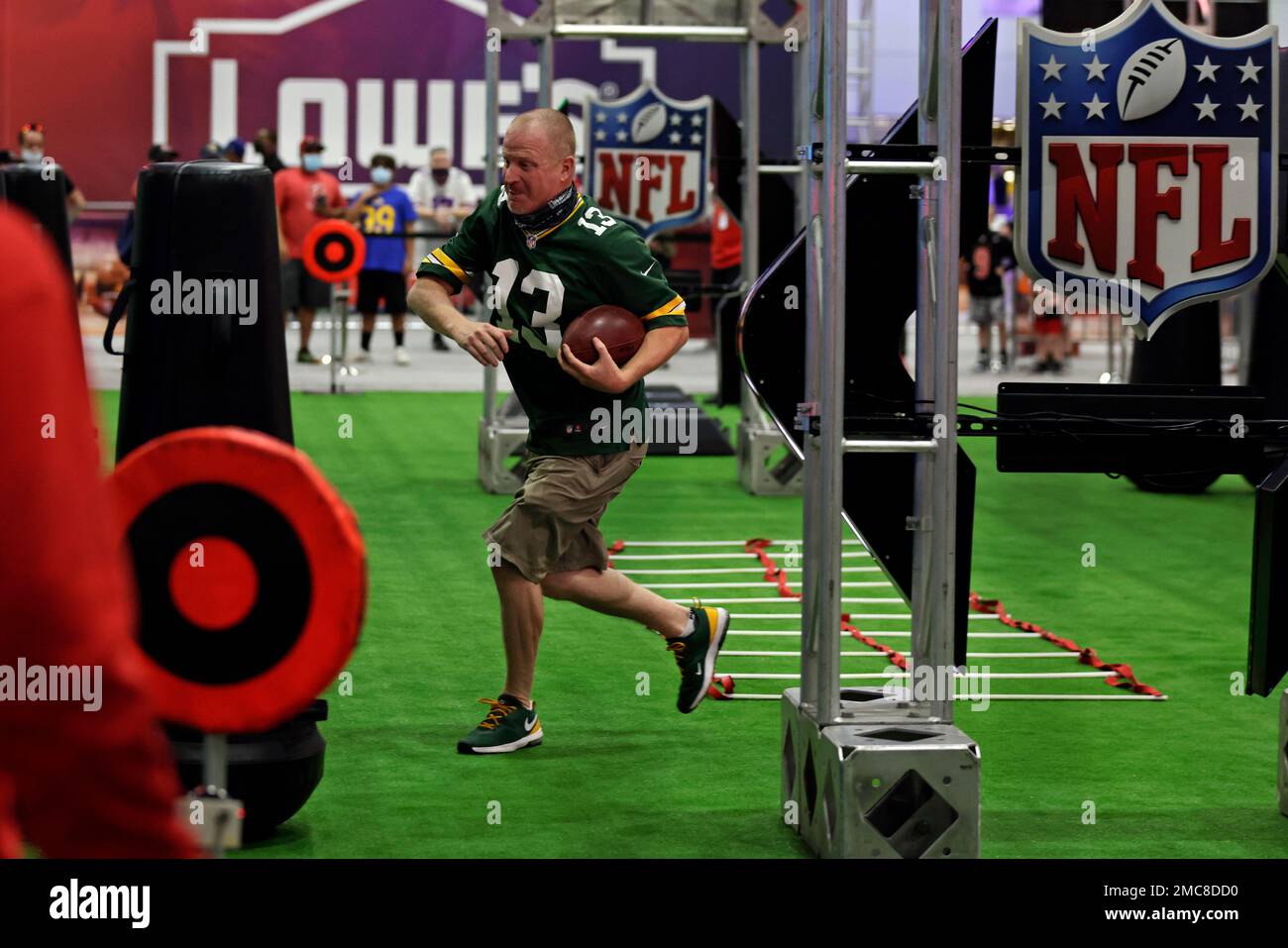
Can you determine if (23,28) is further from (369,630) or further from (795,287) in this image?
(795,287)

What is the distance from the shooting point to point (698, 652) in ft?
19.3

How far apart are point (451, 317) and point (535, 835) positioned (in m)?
1.49

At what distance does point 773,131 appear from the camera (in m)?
24.7

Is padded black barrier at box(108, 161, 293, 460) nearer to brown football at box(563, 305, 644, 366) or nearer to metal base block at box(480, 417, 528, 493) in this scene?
brown football at box(563, 305, 644, 366)

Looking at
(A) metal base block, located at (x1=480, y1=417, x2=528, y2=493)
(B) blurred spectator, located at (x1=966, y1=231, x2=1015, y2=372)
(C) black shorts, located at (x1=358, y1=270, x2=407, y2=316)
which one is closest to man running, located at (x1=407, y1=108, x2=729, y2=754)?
(A) metal base block, located at (x1=480, y1=417, x2=528, y2=493)

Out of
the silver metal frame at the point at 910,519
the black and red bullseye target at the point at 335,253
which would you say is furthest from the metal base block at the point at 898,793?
the black and red bullseye target at the point at 335,253

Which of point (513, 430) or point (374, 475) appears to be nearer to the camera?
point (513, 430)

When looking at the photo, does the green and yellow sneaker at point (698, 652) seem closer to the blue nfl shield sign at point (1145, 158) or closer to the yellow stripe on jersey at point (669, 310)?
the yellow stripe on jersey at point (669, 310)

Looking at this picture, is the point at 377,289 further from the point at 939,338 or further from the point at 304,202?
the point at 939,338

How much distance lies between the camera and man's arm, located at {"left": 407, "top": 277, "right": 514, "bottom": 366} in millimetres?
5258

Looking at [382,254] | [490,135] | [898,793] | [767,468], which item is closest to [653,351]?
[898,793]
